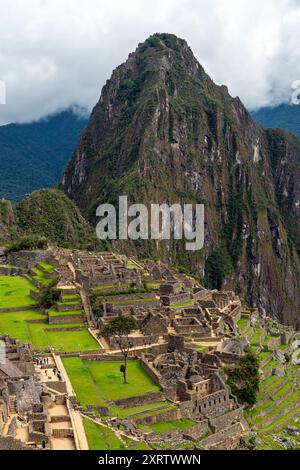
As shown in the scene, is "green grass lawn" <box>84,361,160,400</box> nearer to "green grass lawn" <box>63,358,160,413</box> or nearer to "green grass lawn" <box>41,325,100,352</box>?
"green grass lawn" <box>63,358,160,413</box>

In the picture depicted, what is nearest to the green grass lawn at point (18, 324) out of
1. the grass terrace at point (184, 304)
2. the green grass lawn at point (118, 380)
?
the green grass lawn at point (118, 380)

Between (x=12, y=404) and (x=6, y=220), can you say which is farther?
(x=6, y=220)

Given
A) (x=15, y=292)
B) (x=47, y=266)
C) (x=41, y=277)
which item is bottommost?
(x=15, y=292)

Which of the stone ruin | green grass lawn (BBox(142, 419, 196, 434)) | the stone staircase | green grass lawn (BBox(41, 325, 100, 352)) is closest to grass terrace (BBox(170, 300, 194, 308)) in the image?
green grass lawn (BBox(41, 325, 100, 352))

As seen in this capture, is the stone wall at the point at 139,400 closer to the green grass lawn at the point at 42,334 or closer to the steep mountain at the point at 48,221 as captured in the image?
the green grass lawn at the point at 42,334

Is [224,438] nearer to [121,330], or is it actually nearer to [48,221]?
[121,330]

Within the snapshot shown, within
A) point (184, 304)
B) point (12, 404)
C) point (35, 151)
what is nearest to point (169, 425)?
point (12, 404)
